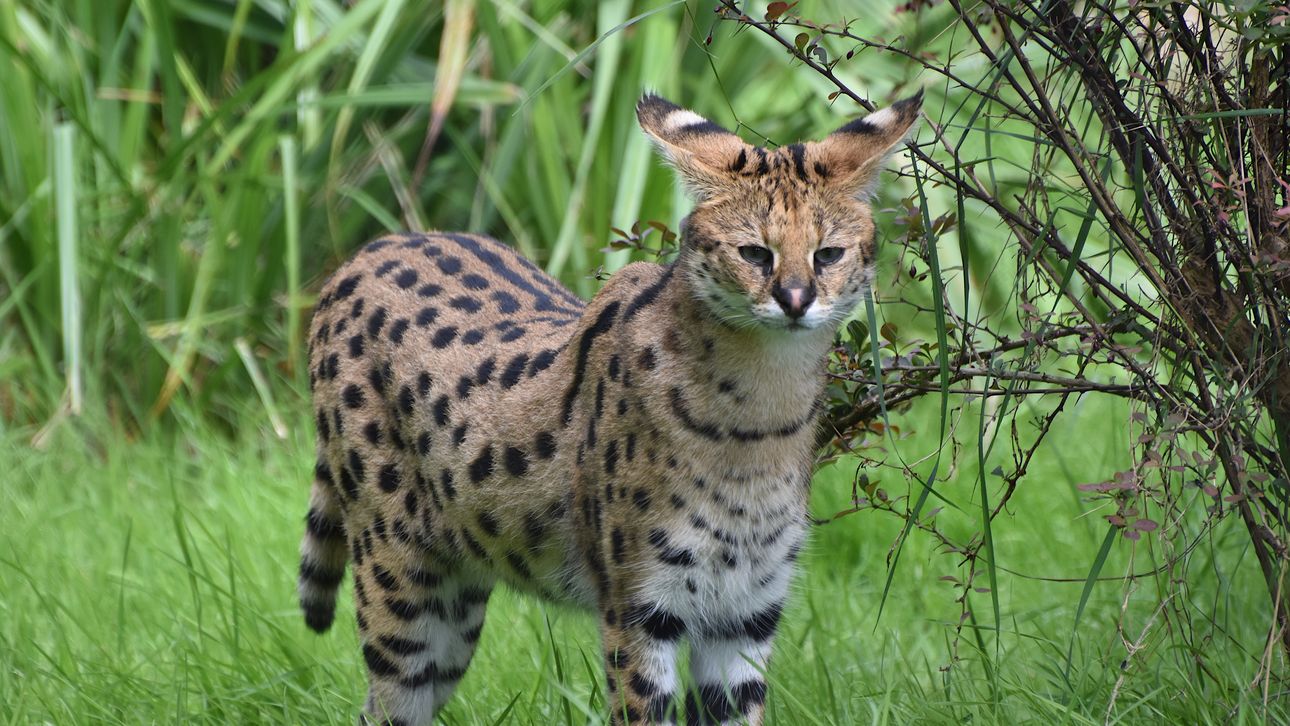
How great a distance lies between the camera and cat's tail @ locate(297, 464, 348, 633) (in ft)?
13.1

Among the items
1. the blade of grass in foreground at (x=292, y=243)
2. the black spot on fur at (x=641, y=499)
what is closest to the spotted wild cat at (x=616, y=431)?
the black spot on fur at (x=641, y=499)

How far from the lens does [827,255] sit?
3100 millimetres

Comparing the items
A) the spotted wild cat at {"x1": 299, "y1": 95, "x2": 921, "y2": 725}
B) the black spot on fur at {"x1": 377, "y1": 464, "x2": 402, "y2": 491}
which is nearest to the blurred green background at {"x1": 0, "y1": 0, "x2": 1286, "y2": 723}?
the spotted wild cat at {"x1": 299, "y1": 95, "x2": 921, "y2": 725}

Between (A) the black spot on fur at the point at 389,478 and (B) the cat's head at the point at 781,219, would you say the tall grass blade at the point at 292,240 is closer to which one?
(A) the black spot on fur at the point at 389,478

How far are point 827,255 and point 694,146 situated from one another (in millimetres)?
367

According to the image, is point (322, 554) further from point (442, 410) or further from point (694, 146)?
point (694, 146)

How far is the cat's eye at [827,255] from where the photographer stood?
308cm

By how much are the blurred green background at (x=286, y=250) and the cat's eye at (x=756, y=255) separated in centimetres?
145

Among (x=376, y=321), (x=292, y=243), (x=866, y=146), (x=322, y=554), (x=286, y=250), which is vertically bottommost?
(x=322, y=554)

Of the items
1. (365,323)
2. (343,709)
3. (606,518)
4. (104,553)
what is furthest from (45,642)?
(606,518)

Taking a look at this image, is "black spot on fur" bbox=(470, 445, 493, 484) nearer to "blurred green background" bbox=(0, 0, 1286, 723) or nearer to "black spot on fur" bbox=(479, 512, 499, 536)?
"black spot on fur" bbox=(479, 512, 499, 536)

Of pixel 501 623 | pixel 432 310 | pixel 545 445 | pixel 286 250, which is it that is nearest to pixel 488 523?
pixel 545 445

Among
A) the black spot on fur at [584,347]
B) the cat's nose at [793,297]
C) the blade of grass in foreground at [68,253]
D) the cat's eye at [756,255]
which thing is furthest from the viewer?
the blade of grass in foreground at [68,253]

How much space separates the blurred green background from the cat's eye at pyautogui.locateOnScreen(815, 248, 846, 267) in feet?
4.61
